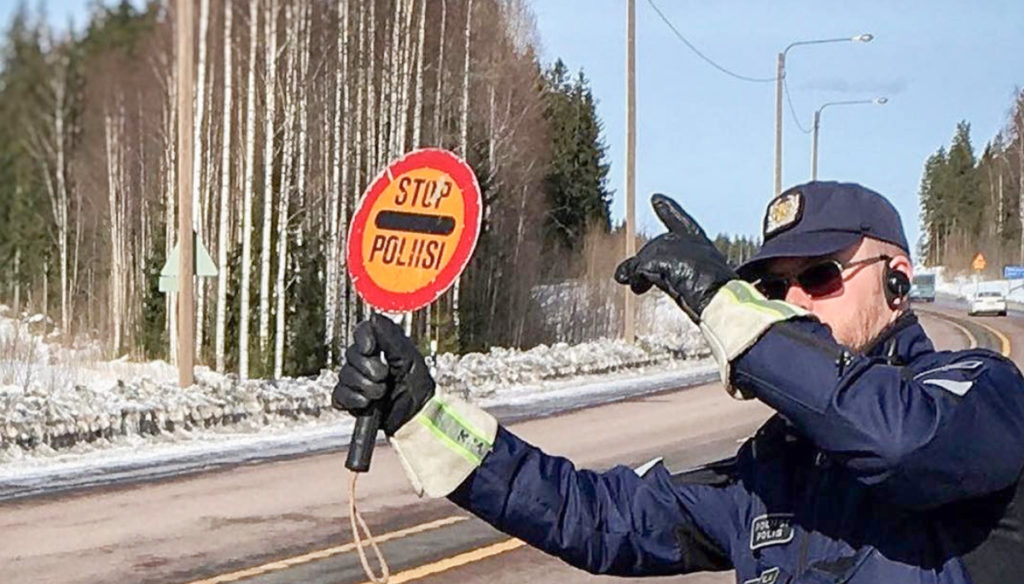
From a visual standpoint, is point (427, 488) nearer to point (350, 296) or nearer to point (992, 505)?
point (992, 505)

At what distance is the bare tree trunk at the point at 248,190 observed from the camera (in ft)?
19.8

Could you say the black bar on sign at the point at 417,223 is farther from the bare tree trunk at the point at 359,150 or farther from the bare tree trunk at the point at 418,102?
the bare tree trunk at the point at 359,150

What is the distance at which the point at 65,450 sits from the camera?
13859 mm

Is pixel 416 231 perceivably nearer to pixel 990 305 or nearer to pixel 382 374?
pixel 382 374

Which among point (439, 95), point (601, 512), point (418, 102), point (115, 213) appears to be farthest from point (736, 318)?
point (439, 95)

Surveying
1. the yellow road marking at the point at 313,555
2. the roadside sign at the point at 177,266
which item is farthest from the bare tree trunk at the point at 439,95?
the yellow road marking at the point at 313,555


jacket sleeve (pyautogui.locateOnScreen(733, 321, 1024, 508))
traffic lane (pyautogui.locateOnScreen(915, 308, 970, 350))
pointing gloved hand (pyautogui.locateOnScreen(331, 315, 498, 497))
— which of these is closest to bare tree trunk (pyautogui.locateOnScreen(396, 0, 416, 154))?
pointing gloved hand (pyautogui.locateOnScreen(331, 315, 498, 497))

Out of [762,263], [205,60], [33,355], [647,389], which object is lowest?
[647,389]

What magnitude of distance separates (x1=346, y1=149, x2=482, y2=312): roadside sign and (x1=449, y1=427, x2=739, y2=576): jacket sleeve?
1.16 m

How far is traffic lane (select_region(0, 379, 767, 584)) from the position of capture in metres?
8.60

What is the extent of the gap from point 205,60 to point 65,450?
358 inches

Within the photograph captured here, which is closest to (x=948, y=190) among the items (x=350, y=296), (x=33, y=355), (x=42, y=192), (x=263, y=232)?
(x=350, y=296)

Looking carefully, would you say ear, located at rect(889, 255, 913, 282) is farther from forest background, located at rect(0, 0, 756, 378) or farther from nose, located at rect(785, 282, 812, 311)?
forest background, located at rect(0, 0, 756, 378)

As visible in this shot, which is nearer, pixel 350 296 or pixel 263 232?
pixel 263 232
